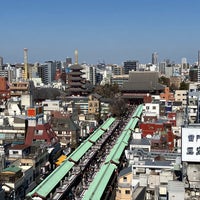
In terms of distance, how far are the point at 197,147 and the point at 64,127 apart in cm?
1646

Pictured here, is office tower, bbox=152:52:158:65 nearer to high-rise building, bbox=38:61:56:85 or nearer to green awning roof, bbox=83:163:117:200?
high-rise building, bbox=38:61:56:85

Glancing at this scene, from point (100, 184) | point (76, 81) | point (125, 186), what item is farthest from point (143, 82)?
point (125, 186)

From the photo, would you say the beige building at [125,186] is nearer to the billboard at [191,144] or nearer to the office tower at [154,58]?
the billboard at [191,144]

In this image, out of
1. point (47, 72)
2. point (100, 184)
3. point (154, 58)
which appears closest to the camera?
point (100, 184)

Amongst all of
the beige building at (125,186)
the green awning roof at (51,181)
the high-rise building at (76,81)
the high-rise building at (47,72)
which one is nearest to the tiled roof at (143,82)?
the high-rise building at (76,81)

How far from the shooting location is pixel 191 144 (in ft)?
43.4

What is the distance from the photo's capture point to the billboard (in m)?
13.0

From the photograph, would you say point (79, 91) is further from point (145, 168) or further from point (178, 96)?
point (145, 168)

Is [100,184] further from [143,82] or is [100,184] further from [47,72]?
[47,72]

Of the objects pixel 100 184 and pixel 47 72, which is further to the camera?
pixel 47 72

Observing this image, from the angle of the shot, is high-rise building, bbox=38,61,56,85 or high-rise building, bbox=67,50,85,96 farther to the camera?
high-rise building, bbox=38,61,56,85

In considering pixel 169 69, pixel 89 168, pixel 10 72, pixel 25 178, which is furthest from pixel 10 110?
pixel 169 69

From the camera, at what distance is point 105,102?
146 ft

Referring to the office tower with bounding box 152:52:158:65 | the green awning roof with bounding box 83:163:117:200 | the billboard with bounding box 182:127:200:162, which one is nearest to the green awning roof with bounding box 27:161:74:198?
the green awning roof with bounding box 83:163:117:200
